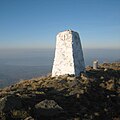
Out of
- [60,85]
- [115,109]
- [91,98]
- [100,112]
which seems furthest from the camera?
[60,85]

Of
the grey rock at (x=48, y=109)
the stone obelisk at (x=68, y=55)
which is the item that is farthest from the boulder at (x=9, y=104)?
the stone obelisk at (x=68, y=55)

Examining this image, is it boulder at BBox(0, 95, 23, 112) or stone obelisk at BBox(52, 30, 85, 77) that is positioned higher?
stone obelisk at BBox(52, 30, 85, 77)

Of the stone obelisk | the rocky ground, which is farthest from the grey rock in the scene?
the stone obelisk

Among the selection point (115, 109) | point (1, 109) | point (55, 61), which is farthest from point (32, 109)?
Result: point (55, 61)

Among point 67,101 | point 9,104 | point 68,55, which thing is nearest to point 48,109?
point 9,104

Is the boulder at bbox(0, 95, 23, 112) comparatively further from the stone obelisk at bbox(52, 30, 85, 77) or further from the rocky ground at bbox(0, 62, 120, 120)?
the stone obelisk at bbox(52, 30, 85, 77)

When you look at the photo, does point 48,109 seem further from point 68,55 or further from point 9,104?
point 68,55

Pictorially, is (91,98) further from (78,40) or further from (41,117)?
(78,40)
